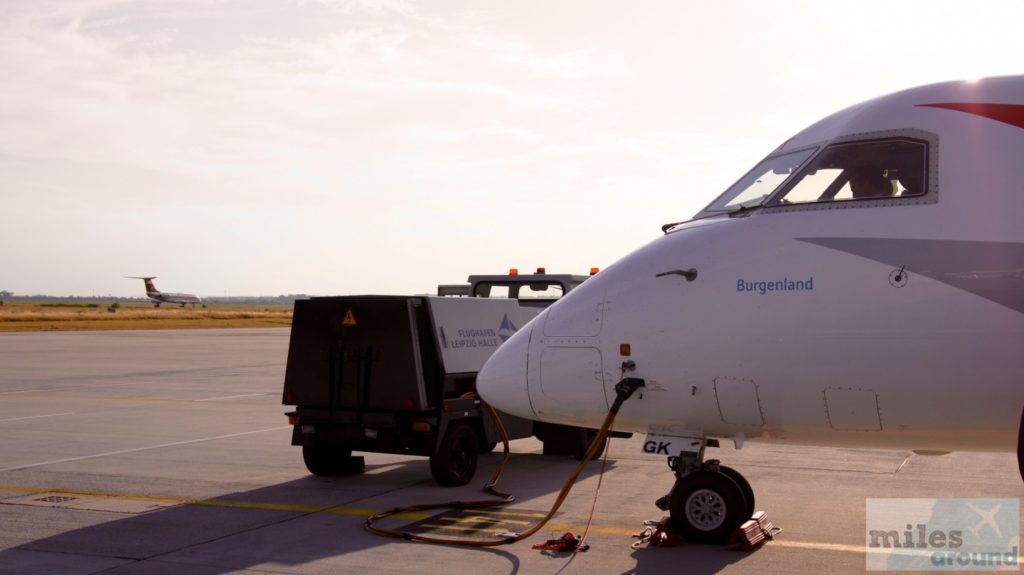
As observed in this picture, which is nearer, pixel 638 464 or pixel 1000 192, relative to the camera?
pixel 1000 192

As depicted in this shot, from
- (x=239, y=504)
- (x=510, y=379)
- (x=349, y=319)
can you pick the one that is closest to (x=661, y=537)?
(x=510, y=379)

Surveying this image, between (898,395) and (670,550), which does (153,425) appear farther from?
(898,395)

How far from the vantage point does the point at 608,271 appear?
30.7 feet

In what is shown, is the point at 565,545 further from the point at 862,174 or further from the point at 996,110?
the point at 996,110

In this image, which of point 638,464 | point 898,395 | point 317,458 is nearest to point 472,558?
point 898,395

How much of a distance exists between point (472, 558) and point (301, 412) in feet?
15.7

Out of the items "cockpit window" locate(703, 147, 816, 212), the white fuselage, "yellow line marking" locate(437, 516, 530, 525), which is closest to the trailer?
"yellow line marking" locate(437, 516, 530, 525)

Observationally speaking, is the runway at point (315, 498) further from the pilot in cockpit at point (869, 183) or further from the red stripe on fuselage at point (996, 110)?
the red stripe on fuselage at point (996, 110)

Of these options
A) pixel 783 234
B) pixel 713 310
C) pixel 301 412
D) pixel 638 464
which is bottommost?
pixel 638 464

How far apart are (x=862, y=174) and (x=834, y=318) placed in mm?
1267

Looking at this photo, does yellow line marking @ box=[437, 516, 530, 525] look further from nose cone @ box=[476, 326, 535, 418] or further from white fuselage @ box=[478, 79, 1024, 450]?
white fuselage @ box=[478, 79, 1024, 450]

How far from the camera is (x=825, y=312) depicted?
26.5 feet

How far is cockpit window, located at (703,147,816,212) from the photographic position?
8.76 m

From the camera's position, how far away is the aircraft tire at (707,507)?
9359 mm
